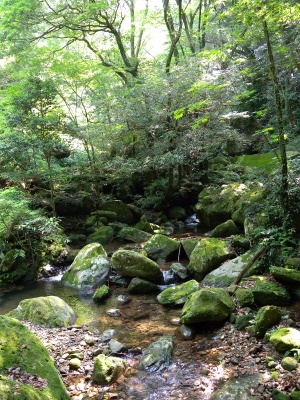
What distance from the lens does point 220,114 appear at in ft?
39.3

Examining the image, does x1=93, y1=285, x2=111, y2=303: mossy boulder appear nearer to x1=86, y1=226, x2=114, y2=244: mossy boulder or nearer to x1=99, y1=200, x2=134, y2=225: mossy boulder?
x1=86, y1=226, x2=114, y2=244: mossy boulder

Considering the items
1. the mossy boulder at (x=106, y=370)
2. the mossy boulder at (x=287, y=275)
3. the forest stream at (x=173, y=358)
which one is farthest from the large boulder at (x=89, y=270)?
the mossy boulder at (x=287, y=275)

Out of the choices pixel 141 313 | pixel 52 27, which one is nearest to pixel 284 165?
pixel 141 313

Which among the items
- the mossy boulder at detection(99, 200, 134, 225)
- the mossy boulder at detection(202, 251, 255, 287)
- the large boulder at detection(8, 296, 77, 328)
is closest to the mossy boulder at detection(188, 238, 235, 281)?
the mossy boulder at detection(202, 251, 255, 287)

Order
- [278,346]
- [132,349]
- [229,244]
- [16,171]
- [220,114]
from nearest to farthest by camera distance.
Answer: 1. [278,346]
2. [132,349]
3. [229,244]
4. [16,171]
5. [220,114]

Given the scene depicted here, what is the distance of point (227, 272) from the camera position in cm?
705

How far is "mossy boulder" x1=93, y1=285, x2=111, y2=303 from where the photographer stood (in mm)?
7426

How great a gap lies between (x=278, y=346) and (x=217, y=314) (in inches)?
48.4

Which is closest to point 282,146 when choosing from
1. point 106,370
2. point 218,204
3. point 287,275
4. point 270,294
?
point 287,275

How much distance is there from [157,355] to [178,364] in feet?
1.15

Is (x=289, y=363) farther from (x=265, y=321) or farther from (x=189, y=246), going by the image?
(x=189, y=246)

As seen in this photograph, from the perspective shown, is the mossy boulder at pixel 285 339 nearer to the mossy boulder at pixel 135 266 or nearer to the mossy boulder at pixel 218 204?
the mossy boulder at pixel 135 266

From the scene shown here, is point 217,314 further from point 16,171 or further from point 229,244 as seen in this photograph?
point 16,171

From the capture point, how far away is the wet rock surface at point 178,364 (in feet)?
13.1
